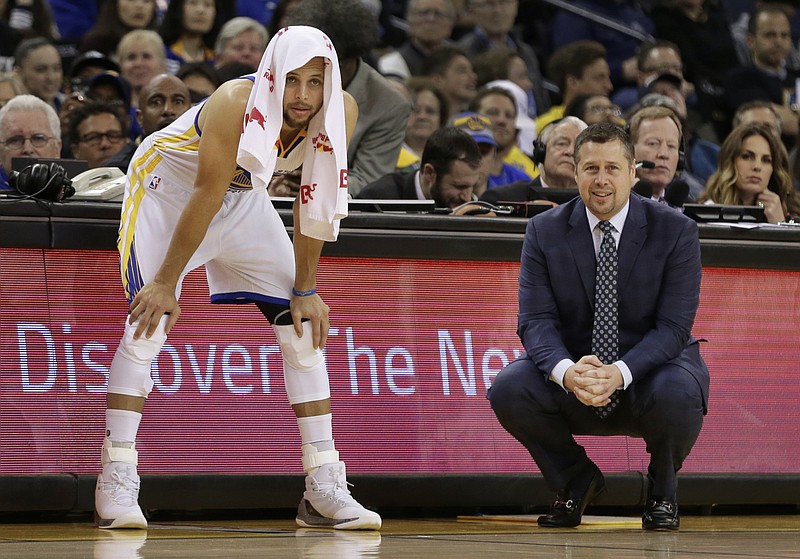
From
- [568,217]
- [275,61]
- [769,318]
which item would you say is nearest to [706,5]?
[769,318]

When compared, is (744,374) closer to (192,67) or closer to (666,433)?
(666,433)

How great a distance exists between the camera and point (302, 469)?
5.90 m

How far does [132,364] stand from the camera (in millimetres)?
5082

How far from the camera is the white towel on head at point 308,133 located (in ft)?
16.1

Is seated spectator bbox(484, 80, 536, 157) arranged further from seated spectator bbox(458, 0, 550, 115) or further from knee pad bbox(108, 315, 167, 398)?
knee pad bbox(108, 315, 167, 398)

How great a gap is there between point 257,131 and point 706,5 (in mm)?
9319

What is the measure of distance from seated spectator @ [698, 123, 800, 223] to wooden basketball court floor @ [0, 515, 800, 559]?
2.66 m

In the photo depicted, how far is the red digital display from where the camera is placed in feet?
18.5

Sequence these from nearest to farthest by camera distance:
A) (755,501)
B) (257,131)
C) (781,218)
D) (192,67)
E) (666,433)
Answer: (257,131) < (666,433) < (755,501) < (781,218) < (192,67)

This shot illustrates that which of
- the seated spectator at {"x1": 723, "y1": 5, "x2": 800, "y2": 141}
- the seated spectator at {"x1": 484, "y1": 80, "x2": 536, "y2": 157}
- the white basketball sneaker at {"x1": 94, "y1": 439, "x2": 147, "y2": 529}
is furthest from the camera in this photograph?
the seated spectator at {"x1": 723, "y1": 5, "x2": 800, "y2": 141}

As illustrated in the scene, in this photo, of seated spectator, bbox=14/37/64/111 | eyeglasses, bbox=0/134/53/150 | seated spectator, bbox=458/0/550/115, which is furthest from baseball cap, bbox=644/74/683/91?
eyeglasses, bbox=0/134/53/150

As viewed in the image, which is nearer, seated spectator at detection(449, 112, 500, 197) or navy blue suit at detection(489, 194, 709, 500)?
navy blue suit at detection(489, 194, 709, 500)

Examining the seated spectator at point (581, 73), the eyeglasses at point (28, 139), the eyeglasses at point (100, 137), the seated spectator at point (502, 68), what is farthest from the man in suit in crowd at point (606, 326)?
the seated spectator at point (502, 68)

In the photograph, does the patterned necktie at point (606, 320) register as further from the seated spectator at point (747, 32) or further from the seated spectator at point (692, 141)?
the seated spectator at point (747, 32)
